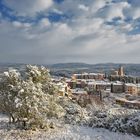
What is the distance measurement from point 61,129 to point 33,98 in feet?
9.06

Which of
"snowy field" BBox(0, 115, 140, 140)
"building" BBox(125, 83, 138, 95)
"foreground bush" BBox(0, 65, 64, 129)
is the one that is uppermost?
"foreground bush" BBox(0, 65, 64, 129)

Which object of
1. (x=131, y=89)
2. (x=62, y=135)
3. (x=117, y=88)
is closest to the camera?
(x=62, y=135)

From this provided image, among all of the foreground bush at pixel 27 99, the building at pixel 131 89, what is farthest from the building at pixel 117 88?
the foreground bush at pixel 27 99

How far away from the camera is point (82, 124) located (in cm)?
2311

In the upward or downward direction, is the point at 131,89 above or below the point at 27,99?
below

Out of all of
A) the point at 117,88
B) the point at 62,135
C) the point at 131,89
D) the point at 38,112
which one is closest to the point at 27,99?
the point at 38,112

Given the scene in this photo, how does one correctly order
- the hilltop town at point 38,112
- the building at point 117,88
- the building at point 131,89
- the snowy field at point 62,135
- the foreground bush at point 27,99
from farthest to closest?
the building at point 117,88
the building at point 131,89
the foreground bush at point 27,99
the hilltop town at point 38,112
the snowy field at point 62,135

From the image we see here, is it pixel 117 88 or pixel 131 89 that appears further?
pixel 117 88

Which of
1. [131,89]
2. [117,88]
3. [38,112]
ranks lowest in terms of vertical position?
[131,89]

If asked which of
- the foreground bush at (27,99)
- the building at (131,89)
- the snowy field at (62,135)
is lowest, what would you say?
the building at (131,89)

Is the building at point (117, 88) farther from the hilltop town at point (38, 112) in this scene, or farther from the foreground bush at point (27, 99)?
the foreground bush at point (27, 99)

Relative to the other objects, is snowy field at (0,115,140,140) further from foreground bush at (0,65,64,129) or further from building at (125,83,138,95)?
building at (125,83,138,95)

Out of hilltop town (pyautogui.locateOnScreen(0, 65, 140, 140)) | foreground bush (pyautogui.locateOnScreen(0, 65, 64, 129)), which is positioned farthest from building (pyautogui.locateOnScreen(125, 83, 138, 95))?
foreground bush (pyautogui.locateOnScreen(0, 65, 64, 129))

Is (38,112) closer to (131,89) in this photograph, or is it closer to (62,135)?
(62,135)
